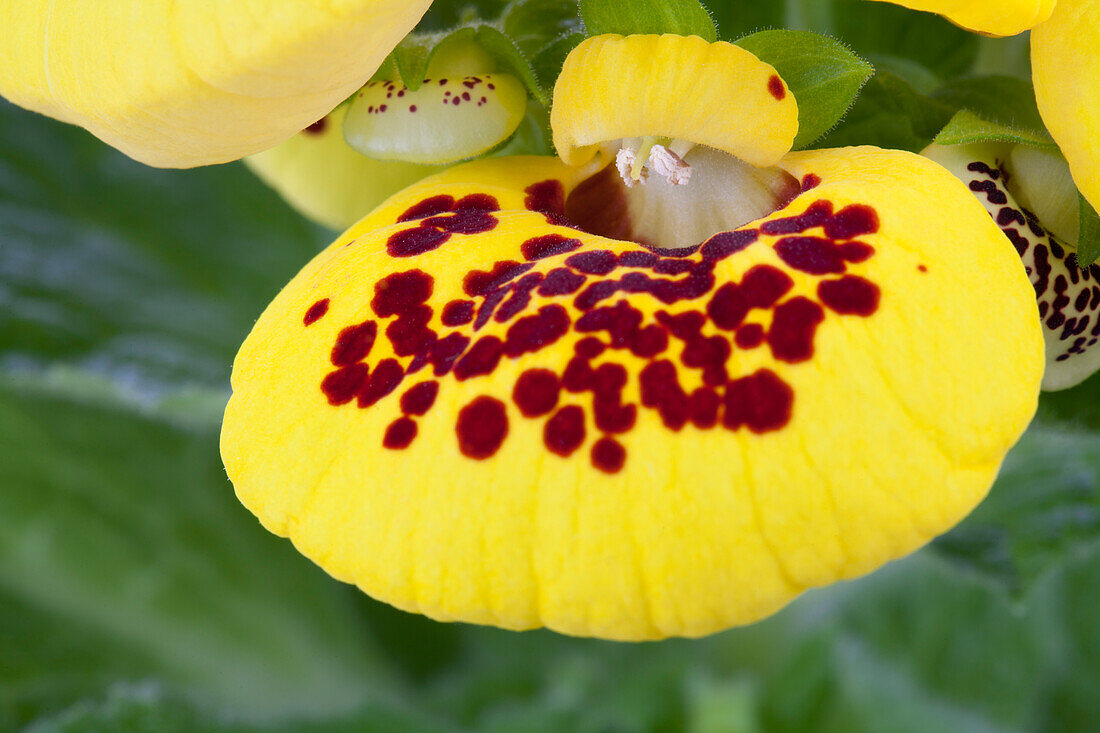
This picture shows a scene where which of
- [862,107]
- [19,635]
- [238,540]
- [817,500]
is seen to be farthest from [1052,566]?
[19,635]

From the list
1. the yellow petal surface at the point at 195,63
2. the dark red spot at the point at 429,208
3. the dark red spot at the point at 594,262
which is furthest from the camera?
the dark red spot at the point at 429,208

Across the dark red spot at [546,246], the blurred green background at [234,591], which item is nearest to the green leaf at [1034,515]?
the blurred green background at [234,591]

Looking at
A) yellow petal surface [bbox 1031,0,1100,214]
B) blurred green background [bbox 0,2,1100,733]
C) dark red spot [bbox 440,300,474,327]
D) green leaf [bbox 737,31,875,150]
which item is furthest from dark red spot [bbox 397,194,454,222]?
blurred green background [bbox 0,2,1100,733]

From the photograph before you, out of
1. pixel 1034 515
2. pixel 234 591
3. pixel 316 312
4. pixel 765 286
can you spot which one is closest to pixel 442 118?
pixel 316 312

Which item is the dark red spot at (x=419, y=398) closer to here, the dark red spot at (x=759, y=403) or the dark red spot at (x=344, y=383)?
the dark red spot at (x=344, y=383)

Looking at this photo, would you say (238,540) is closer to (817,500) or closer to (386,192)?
(386,192)

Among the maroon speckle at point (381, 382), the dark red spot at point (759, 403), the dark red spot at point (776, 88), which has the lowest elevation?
the maroon speckle at point (381, 382)
